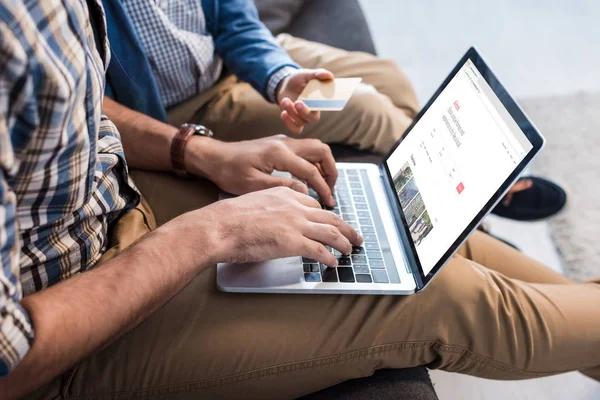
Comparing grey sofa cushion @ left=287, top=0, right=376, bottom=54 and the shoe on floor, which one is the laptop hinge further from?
the shoe on floor

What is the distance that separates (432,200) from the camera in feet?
2.86

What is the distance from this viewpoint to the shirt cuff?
3.69 feet

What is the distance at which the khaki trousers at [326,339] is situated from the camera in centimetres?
75

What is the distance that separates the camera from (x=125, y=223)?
892 mm

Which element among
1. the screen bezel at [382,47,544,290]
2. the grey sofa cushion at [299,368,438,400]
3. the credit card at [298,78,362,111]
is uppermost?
the screen bezel at [382,47,544,290]

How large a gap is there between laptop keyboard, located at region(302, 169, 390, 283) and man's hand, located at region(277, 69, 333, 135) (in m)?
0.12

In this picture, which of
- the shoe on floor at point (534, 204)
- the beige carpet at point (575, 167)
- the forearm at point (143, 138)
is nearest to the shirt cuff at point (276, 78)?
the forearm at point (143, 138)

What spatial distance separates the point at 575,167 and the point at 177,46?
4.48ft

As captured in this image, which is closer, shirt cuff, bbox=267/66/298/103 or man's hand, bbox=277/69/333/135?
man's hand, bbox=277/69/333/135

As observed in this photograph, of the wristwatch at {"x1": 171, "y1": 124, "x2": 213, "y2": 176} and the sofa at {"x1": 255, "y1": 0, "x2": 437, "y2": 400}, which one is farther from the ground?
the sofa at {"x1": 255, "y1": 0, "x2": 437, "y2": 400}

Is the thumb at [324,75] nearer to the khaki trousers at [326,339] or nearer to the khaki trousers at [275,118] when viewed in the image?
the khaki trousers at [275,118]

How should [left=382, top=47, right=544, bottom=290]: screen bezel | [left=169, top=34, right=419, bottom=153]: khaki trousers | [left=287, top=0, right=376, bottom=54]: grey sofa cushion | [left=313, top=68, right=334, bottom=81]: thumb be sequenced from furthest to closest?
[left=287, top=0, right=376, bottom=54]: grey sofa cushion → [left=169, top=34, right=419, bottom=153]: khaki trousers → [left=313, top=68, right=334, bottom=81]: thumb → [left=382, top=47, right=544, bottom=290]: screen bezel

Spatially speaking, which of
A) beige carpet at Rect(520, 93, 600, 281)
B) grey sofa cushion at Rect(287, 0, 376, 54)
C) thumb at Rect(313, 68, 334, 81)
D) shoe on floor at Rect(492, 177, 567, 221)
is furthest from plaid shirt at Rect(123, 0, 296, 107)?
beige carpet at Rect(520, 93, 600, 281)

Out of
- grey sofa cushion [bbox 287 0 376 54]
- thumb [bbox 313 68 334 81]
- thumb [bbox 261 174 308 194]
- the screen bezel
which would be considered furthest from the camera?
grey sofa cushion [bbox 287 0 376 54]
